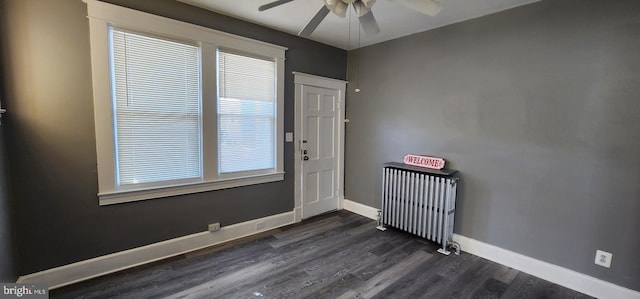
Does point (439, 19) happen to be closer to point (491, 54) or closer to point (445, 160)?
point (491, 54)

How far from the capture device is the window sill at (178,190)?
233 cm

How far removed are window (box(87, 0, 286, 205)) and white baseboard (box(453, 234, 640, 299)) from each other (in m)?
→ 2.53

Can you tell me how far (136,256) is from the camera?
247cm

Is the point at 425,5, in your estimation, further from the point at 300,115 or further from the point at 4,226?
the point at 4,226

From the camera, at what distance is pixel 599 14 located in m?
2.12

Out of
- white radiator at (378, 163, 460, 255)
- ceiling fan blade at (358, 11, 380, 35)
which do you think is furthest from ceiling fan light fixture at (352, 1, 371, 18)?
white radiator at (378, 163, 460, 255)

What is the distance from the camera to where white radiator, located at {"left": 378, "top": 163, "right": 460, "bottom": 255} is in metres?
2.85

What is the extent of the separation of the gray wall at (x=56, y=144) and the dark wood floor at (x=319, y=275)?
0.37 metres

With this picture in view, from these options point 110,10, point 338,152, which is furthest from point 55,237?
point 338,152

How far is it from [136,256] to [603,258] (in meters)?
4.12

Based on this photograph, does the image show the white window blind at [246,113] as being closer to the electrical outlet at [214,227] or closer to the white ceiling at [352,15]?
the white ceiling at [352,15]

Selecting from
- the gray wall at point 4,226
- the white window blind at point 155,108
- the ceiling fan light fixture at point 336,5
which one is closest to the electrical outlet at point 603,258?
the ceiling fan light fixture at point 336,5

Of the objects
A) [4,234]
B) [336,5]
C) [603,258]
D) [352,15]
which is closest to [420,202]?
[603,258]

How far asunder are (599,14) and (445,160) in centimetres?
176
